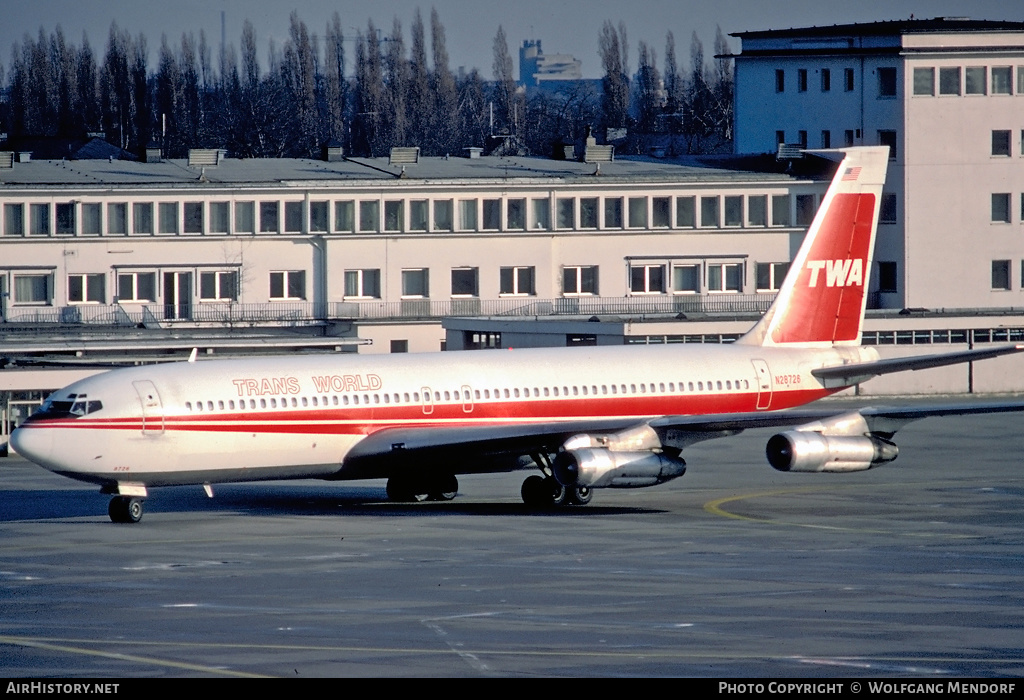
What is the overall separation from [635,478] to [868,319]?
56522mm

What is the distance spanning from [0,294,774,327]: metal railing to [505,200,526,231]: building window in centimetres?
501

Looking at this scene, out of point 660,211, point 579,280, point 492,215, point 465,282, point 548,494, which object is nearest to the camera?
point 548,494

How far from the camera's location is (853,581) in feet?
114

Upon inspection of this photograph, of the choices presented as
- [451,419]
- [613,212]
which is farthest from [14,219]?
[451,419]

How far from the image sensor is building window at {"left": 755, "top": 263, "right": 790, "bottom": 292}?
11475 centimetres

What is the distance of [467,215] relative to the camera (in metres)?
112

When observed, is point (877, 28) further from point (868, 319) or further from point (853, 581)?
point (853, 581)

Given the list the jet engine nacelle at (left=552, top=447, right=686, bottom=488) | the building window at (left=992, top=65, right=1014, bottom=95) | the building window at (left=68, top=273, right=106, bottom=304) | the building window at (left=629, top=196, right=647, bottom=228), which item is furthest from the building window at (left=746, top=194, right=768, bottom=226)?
the jet engine nacelle at (left=552, top=447, right=686, bottom=488)

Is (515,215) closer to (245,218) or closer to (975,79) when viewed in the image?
(245,218)

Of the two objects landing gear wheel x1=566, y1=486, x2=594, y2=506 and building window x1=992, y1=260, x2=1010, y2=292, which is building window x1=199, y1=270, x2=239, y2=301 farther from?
landing gear wheel x1=566, y1=486, x2=594, y2=506

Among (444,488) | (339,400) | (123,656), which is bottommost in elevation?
(444,488)

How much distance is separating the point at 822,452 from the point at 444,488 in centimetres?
1210

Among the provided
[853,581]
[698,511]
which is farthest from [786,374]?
[853,581]

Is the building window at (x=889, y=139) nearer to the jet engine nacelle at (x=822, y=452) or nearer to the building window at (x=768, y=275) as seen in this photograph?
the building window at (x=768, y=275)
